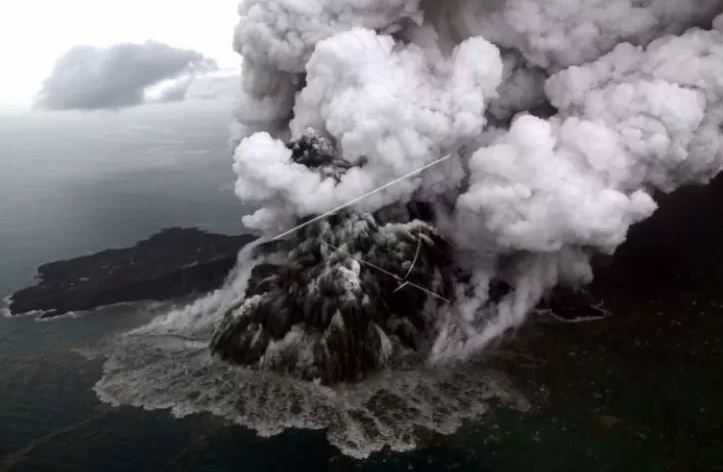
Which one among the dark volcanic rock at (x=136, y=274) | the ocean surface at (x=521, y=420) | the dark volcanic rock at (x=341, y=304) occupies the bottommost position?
the ocean surface at (x=521, y=420)

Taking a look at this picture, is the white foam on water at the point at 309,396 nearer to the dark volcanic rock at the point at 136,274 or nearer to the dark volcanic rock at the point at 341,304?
the dark volcanic rock at the point at 341,304

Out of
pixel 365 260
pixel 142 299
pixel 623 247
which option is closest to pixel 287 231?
pixel 365 260

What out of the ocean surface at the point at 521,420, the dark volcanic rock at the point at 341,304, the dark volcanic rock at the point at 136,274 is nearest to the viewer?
the ocean surface at the point at 521,420

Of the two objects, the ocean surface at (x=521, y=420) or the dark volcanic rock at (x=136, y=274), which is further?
the dark volcanic rock at (x=136, y=274)

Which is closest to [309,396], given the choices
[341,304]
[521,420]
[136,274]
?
[341,304]

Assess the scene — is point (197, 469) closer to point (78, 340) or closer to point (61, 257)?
point (78, 340)

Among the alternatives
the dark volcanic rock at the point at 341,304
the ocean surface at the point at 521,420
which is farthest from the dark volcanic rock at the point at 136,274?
the dark volcanic rock at the point at 341,304

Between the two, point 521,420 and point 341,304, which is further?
point 341,304

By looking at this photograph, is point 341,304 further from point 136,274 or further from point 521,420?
point 136,274
